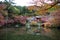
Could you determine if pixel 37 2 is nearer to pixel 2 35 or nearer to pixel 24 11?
pixel 24 11

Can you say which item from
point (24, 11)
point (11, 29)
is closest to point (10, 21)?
point (11, 29)

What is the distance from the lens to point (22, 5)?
97.8 inches

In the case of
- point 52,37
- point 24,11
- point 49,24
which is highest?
point 24,11

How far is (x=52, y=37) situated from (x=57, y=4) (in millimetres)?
562

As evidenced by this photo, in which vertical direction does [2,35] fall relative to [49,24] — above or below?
below

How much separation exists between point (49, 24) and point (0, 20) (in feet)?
2.74

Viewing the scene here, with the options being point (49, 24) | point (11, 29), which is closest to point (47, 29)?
point (49, 24)

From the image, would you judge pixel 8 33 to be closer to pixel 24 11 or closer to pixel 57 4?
pixel 24 11

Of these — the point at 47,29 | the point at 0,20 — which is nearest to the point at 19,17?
the point at 0,20

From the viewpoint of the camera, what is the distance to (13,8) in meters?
2.48

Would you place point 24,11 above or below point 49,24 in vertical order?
above

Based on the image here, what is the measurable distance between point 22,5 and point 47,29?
0.59 metres

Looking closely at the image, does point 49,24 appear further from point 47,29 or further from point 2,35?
point 2,35

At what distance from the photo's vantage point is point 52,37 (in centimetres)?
245
